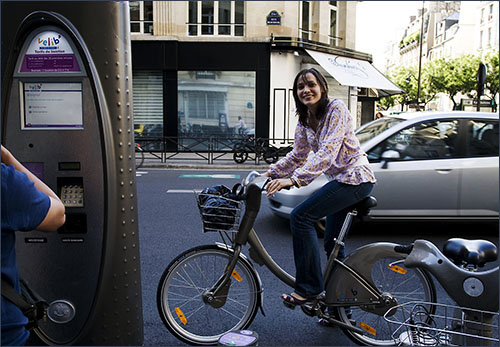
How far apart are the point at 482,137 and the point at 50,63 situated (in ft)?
18.6

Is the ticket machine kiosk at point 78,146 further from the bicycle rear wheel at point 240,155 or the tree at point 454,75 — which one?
the tree at point 454,75

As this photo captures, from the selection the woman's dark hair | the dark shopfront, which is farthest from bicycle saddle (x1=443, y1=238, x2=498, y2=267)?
the dark shopfront

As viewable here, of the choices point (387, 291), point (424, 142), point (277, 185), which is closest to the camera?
point (277, 185)

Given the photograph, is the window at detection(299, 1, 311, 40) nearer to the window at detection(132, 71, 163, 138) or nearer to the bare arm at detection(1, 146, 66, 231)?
the window at detection(132, 71, 163, 138)

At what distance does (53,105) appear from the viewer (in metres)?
2.81

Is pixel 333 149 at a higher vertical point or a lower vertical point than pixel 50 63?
lower

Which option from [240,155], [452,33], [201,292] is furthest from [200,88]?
[452,33]

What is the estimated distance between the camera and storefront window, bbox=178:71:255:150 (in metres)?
21.4

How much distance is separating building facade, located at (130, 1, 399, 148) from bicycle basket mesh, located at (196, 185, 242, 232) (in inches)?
702

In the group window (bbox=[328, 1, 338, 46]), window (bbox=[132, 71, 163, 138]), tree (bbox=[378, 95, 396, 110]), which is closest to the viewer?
window (bbox=[132, 71, 163, 138])

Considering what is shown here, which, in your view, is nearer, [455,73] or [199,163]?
[199,163]

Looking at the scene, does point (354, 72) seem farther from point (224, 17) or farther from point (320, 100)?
point (320, 100)

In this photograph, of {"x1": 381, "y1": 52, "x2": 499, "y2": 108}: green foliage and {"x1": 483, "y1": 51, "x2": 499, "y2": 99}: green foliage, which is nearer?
{"x1": 483, "y1": 51, "x2": 499, "y2": 99}: green foliage

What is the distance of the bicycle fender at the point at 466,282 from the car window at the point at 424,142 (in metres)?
4.37
